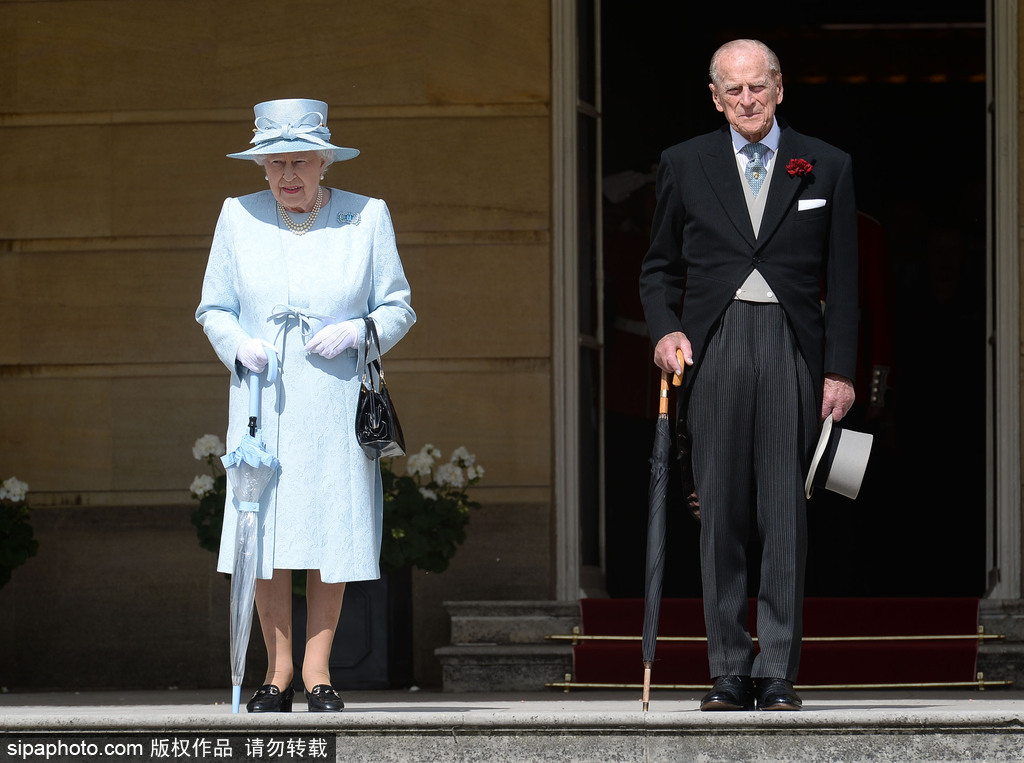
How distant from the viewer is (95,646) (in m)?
7.59

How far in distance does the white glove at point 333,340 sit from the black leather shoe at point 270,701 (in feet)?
3.04

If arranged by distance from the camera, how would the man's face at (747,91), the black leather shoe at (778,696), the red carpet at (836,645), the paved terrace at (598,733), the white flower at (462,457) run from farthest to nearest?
the white flower at (462,457), the red carpet at (836,645), the man's face at (747,91), the black leather shoe at (778,696), the paved terrace at (598,733)

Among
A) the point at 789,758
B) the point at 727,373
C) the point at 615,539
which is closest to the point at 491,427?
the point at 615,539

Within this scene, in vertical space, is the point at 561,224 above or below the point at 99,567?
above

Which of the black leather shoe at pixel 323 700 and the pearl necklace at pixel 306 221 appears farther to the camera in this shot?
the pearl necklace at pixel 306 221

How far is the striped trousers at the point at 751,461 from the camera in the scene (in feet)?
15.1

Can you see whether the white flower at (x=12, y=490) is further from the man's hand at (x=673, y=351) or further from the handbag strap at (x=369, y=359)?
the man's hand at (x=673, y=351)

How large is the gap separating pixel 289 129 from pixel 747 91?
1.26 m

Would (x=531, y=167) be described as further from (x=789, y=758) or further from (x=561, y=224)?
(x=789, y=758)

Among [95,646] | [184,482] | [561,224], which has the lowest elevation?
[95,646]

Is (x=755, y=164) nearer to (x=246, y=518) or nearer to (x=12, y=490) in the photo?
(x=246, y=518)

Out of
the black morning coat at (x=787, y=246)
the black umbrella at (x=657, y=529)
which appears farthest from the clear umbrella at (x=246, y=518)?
the black morning coat at (x=787, y=246)

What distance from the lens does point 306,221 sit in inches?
193

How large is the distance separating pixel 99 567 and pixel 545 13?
10.2ft
